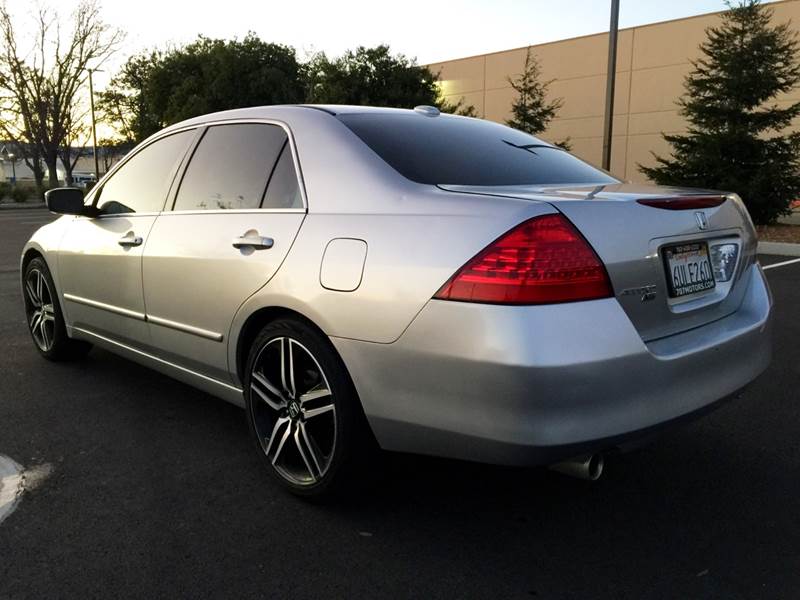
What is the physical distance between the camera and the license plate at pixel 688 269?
2369 mm

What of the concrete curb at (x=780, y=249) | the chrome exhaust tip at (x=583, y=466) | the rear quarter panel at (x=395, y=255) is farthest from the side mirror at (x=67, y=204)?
the concrete curb at (x=780, y=249)

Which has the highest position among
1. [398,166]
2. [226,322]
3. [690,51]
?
[690,51]

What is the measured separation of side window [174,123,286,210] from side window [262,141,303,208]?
47 millimetres

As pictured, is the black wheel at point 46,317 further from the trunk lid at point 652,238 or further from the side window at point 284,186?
the trunk lid at point 652,238

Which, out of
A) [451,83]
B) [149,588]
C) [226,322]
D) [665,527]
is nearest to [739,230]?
[665,527]

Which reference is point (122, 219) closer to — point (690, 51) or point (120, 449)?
point (120, 449)

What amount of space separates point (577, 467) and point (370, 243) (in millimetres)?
1006

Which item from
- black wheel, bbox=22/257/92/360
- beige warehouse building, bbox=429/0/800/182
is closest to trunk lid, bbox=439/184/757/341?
black wheel, bbox=22/257/92/360

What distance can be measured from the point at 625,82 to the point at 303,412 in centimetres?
2613

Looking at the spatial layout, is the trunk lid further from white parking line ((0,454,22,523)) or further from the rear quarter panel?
white parking line ((0,454,22,523))

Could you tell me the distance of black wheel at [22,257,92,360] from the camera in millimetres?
4656

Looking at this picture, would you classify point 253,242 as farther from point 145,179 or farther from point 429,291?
point 145,179

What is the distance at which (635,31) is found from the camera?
2531 cm

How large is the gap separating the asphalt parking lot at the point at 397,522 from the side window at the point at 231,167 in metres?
1.19
